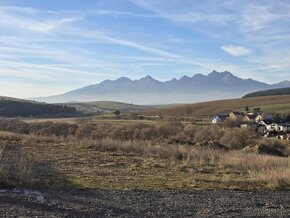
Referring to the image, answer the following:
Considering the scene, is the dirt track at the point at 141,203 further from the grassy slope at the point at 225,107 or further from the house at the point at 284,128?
the grassy slope at the point at 225,107

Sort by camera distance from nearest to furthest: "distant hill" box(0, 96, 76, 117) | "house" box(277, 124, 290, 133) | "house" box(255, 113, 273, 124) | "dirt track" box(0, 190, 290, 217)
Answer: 1. "dirt track" box(0, 190, 290, 217)
2. "house" box(277, 124, 290, 133)
3. "house" box(255, 113, 273, 124)
4. "distant hill" box(0, 96, 76, 117)

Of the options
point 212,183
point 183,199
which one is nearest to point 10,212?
point 183,199

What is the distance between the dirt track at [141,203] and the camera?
12.7 m

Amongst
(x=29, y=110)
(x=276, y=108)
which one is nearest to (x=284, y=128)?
(x=276, y=108)

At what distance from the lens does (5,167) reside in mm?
18844

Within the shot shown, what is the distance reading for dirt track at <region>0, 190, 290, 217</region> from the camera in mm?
12672

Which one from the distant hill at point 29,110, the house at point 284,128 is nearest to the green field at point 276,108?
the house at point 284,128

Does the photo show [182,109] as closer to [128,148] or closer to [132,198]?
[128,148]

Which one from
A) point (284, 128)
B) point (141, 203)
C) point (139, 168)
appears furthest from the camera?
point (284, 128)

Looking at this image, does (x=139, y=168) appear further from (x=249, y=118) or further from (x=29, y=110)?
(x=29, y=110)

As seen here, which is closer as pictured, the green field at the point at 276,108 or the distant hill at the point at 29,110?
the green field at the point at 276,108

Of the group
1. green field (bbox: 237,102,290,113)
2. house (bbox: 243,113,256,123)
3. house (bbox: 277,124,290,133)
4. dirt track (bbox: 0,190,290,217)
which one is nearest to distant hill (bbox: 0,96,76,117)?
green field (bbox: 237,102,290,113)

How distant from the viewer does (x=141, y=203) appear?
14.4 metres

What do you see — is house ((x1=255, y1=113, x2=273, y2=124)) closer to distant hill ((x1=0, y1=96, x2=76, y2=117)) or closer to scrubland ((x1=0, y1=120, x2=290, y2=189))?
scrubland ((x1=0, y1=120, x2=290, y2=189))
